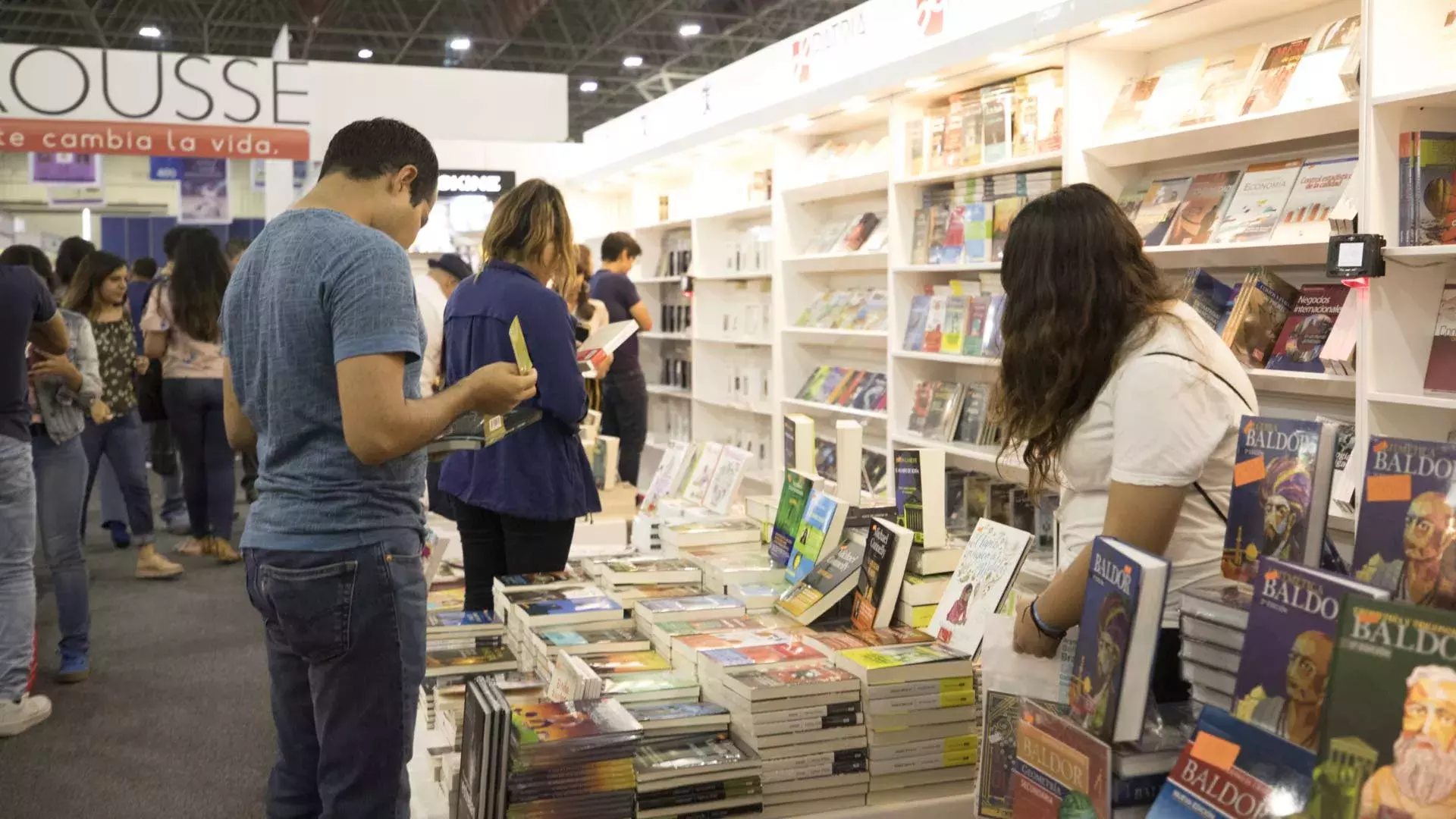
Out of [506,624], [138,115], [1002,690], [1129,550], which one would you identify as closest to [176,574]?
[138,115]

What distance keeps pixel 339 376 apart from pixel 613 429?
229 inches

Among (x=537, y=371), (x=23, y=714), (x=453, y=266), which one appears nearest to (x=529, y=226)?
(x=537, y=371)

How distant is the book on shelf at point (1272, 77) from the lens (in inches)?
140

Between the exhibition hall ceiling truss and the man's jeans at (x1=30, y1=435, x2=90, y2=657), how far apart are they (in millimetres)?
10448

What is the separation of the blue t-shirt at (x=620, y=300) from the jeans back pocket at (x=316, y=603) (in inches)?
212

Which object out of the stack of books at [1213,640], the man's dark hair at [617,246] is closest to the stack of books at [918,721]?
the stack of books at [1213,640]

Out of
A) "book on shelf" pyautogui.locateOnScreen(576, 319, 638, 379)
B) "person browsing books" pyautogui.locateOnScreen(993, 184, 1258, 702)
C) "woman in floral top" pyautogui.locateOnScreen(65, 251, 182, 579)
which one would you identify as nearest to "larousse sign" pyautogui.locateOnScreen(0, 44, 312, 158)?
"woman in floral top" pyautogui.locateOnScreen(65, 251, 182, 579)

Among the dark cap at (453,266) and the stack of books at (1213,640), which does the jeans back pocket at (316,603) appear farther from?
the dark cap at (453,266)

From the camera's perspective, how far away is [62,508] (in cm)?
415

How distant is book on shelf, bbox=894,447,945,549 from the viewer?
2.76 meters

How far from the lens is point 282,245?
70.0 inches

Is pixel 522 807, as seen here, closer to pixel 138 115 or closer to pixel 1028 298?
pixel 1028 298

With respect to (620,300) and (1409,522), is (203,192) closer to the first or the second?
(620,300)

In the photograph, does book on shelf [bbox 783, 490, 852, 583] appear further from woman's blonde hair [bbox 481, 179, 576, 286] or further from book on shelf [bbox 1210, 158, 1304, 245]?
book on shelf [bbox 1210, 158, 1304, 245]
